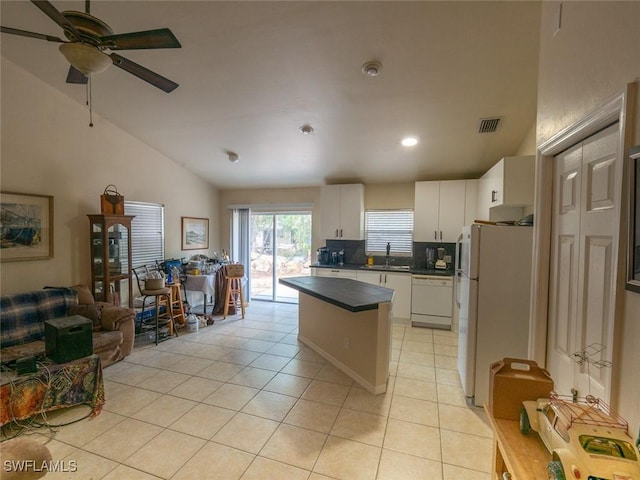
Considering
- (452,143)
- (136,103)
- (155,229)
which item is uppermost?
(136,103)

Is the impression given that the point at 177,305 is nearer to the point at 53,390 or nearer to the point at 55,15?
the point at 53,390

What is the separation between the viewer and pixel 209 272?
505 centimetres

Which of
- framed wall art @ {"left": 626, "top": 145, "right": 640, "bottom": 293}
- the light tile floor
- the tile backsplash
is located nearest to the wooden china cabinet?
the light tile floor

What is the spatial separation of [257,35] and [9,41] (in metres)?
2.40

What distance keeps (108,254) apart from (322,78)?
3.38 m


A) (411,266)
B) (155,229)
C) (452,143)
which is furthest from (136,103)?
(411,266)

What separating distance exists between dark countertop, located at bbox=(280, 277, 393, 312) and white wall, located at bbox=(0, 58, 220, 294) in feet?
8.87

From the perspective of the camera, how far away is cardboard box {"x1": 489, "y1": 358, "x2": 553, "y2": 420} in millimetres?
1254

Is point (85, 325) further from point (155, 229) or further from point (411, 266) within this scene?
point (411, 266)

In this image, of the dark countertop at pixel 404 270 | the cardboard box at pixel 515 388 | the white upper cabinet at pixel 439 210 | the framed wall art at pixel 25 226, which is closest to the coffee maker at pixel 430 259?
the dark countertop at pixel 404 270

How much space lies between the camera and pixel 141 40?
1770mm

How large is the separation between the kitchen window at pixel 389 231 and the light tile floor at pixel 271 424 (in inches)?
87.0

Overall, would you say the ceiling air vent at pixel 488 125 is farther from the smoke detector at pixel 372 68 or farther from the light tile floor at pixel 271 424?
the light tile floor at pixel 271 424

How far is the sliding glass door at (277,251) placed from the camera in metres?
6.02
